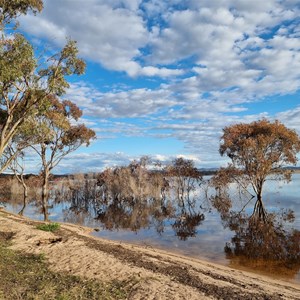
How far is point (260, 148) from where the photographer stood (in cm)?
4106

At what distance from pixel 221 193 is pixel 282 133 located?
13.0 m

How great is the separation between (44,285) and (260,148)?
3644 cm

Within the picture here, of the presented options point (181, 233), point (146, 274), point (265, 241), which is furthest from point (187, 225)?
point (146, 274)

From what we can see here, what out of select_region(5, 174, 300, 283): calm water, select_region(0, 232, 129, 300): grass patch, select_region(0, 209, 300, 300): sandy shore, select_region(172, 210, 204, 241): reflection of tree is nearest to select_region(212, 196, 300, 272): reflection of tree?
select_region(5, 174, 300, 283): calm water

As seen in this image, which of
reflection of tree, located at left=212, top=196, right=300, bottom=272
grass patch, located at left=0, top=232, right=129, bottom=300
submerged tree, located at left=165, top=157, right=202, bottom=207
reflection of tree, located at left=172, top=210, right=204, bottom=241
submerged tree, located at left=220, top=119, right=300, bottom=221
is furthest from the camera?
submerged tree, located at left=165, top=157, right=202, bottom=207

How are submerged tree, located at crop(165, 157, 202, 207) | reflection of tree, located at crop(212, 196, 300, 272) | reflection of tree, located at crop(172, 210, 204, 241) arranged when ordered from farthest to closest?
submerged tree, located at crop(165, 157, 202, 207)
reflection of tree, located at crop(172, 210, 204, 241)
reflection of tree, located at crop(212, 196, 300, 272)

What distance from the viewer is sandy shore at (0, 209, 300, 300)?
8297 mm

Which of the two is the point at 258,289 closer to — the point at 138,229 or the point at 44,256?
the point at 44,256

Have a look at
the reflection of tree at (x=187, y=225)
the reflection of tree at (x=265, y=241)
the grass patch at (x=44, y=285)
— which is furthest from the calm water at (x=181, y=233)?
the grass patch at (x=44, y=285)

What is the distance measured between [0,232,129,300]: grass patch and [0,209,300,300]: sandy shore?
1.37 feet

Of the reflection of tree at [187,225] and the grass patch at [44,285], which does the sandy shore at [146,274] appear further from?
the reflection of tree at [187,225]

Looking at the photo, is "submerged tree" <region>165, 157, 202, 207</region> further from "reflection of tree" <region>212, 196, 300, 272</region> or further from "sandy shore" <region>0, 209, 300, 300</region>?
"sandy shore" <region>0, 209, 300, 300</region>

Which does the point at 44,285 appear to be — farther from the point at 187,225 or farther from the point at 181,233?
the point at 187,225

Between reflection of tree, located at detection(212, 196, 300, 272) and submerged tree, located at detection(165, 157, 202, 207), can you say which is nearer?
reflection of tree, located at detection(212, 196, 300, 272)
